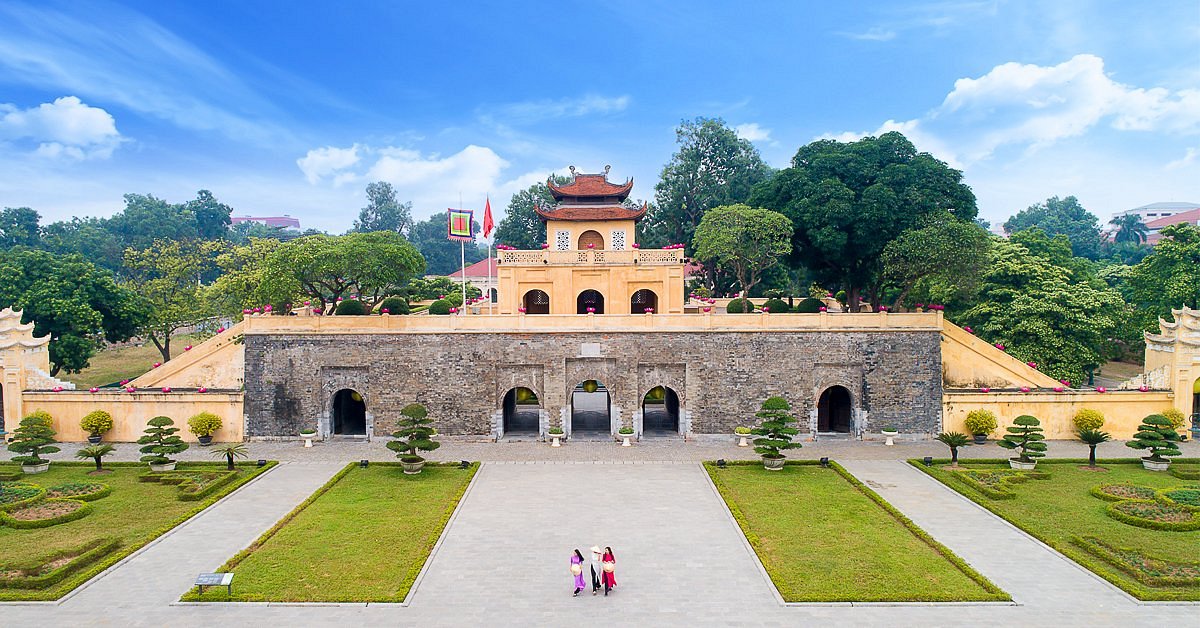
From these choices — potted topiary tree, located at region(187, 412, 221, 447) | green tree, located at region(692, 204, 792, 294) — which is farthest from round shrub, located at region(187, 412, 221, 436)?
green tree, located at region(692, 204, 792, 294)

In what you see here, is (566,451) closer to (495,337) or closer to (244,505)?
(495,337)

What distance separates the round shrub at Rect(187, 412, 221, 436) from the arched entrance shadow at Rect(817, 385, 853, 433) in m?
25.3

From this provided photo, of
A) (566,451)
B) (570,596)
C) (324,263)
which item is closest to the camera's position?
(570,596)

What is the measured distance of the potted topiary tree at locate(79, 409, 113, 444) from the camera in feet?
88.1

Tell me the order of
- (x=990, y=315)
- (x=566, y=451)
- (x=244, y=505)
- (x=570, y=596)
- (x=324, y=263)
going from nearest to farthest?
(x=570, y=596) → (x=244, y=505) → (x=566, y=451) → (x=324, y=263) → (x=990, y=315)

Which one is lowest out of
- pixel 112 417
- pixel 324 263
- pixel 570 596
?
pixel 570 596

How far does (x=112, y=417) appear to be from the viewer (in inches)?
1077

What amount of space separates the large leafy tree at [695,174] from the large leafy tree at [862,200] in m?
17.4

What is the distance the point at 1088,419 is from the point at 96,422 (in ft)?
130

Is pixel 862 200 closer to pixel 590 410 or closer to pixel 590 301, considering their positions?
pixel 590 301

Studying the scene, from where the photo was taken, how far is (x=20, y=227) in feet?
218

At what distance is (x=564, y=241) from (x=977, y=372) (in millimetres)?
20517

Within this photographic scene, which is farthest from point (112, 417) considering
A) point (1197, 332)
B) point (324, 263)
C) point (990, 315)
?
point (1197, 332)

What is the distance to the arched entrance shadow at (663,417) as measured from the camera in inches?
1151
